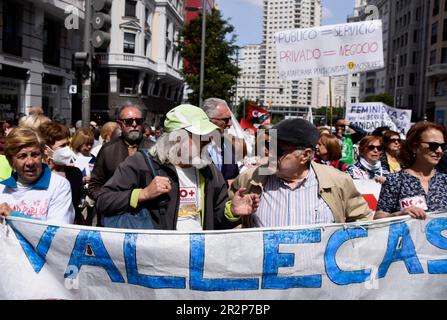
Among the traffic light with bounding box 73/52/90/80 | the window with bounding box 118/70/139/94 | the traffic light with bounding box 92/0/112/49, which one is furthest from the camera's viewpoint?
the window with bounding box 118/70/139/94

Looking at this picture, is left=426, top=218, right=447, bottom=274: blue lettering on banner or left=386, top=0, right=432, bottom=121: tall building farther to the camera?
left=386, top=0, right=432, bottom=121: tall building

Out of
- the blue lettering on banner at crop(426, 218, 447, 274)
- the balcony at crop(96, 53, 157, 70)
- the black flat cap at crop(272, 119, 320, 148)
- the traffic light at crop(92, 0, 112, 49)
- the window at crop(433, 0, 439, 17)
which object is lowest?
the blue lettering on banner at crop(426, 218, 447, 274)

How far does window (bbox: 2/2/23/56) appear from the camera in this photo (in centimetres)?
1912

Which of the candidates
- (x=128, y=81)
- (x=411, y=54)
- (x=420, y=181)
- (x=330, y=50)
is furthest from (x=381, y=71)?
(x=420, y=181)

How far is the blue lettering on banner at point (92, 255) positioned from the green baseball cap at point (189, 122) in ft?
2.73

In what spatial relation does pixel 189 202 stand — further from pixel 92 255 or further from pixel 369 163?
pixel 369 163

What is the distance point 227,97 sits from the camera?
28.1m

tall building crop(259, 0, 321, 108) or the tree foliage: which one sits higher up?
tall building crop(259, 0, 321, 108)

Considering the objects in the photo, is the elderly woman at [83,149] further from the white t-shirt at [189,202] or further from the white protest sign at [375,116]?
the white protest sign at [375,116]

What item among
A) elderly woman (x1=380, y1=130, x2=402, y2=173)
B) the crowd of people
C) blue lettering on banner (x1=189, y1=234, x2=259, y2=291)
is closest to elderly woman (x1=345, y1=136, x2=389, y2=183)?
elderly woman (x1=380, y1=130, x2=402, y2=173)

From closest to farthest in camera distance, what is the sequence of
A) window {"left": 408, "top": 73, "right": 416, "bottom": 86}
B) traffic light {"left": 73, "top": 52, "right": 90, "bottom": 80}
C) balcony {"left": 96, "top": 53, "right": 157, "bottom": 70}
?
traffic light {"left": 73, "top": 52, "right": 90, "bottom": 80}, balcony {"left": 96, "top": 53, "right": 157, "bottom": 70}, window {"left": 408, "top": 73, "right": 416, "bottom": 86}

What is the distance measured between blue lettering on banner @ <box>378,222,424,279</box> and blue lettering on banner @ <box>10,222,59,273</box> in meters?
2.11

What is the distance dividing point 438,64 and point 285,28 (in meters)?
127

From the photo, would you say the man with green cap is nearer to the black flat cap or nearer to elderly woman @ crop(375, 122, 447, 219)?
the black flat cap
